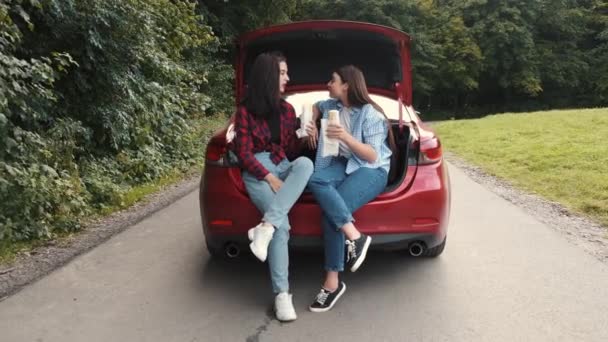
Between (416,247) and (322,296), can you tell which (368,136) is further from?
(322,296)

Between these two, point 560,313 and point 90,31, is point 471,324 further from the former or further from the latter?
point 90,31

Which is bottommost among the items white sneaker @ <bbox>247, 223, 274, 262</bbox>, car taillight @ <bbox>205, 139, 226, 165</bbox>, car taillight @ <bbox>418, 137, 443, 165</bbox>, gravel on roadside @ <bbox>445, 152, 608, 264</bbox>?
gravel on roadside @ <bbox>445, 152, 608, 264</bbox>

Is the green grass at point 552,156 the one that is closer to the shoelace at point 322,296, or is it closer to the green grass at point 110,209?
the shoelace at point 322,296

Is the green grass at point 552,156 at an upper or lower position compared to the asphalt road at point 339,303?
lower

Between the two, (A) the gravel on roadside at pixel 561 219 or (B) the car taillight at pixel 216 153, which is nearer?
(B) the car taillight at pixel 216 153

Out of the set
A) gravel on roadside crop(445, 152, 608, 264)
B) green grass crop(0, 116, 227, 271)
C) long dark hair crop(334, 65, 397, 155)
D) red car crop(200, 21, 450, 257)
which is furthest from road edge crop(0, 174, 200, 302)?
A: gravel on roadside crop(445, 152, 608, 264)

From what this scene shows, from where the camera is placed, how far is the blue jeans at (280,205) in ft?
11.0

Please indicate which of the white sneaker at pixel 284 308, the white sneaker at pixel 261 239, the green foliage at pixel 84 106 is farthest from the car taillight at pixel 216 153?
the green foliage at pixel 84 106

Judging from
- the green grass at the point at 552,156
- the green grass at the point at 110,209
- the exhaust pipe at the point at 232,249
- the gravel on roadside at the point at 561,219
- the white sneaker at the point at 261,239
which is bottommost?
the green grass at the point at 552,156

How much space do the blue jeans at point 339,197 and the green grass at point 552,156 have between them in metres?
3.15

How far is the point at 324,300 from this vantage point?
11.2 ft

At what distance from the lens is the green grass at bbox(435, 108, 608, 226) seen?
6.63 m

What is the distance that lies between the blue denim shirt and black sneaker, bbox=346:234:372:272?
500 mm

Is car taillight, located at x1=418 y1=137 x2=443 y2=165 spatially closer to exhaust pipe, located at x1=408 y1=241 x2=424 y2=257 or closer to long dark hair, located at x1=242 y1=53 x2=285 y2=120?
exhaust pipe, located at x1=408 y1=241 x2=424 y2=257
